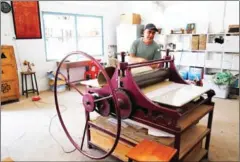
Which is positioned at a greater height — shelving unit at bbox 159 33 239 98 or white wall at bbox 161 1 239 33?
white wall at bbox 161 1 239 33

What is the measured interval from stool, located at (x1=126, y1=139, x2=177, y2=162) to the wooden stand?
0.18 meters

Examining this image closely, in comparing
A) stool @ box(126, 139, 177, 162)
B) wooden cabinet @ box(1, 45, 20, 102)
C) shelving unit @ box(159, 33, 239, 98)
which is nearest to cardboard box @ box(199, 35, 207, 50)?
shelving unit @ box(159, 33, 239, 98)

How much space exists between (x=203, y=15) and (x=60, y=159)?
5.00 m

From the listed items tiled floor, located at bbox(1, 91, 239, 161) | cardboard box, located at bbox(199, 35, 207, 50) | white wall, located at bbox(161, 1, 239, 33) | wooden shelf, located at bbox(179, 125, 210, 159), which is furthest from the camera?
cardboard box, located at bbox(199, 35, 207, 50)

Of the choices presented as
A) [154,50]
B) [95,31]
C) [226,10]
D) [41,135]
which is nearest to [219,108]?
[154,50]

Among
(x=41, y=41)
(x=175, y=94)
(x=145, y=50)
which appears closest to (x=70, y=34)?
(x=41, y=41)

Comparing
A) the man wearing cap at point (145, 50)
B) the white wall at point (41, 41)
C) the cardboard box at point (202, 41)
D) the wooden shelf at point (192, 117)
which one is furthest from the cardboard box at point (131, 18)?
the wooden shelf at point (192, 117)

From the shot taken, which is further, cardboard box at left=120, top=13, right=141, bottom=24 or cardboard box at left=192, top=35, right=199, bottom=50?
cardboard box at left=120, top=13, right=141, bottom=24

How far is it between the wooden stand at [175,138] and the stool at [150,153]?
18 centimetres

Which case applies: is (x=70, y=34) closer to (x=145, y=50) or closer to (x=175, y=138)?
(x=145, y=50)

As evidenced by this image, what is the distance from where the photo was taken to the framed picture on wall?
187 inches

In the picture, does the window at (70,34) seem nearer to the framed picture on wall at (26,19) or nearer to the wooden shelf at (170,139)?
the framed picture on wall at (26,19)

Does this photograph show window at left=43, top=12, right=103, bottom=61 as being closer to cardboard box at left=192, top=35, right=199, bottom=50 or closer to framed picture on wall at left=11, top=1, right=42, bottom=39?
framed picture on wall at left=11, top=1, right=42, bottom=39

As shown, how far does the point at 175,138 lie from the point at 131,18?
5277 mm
